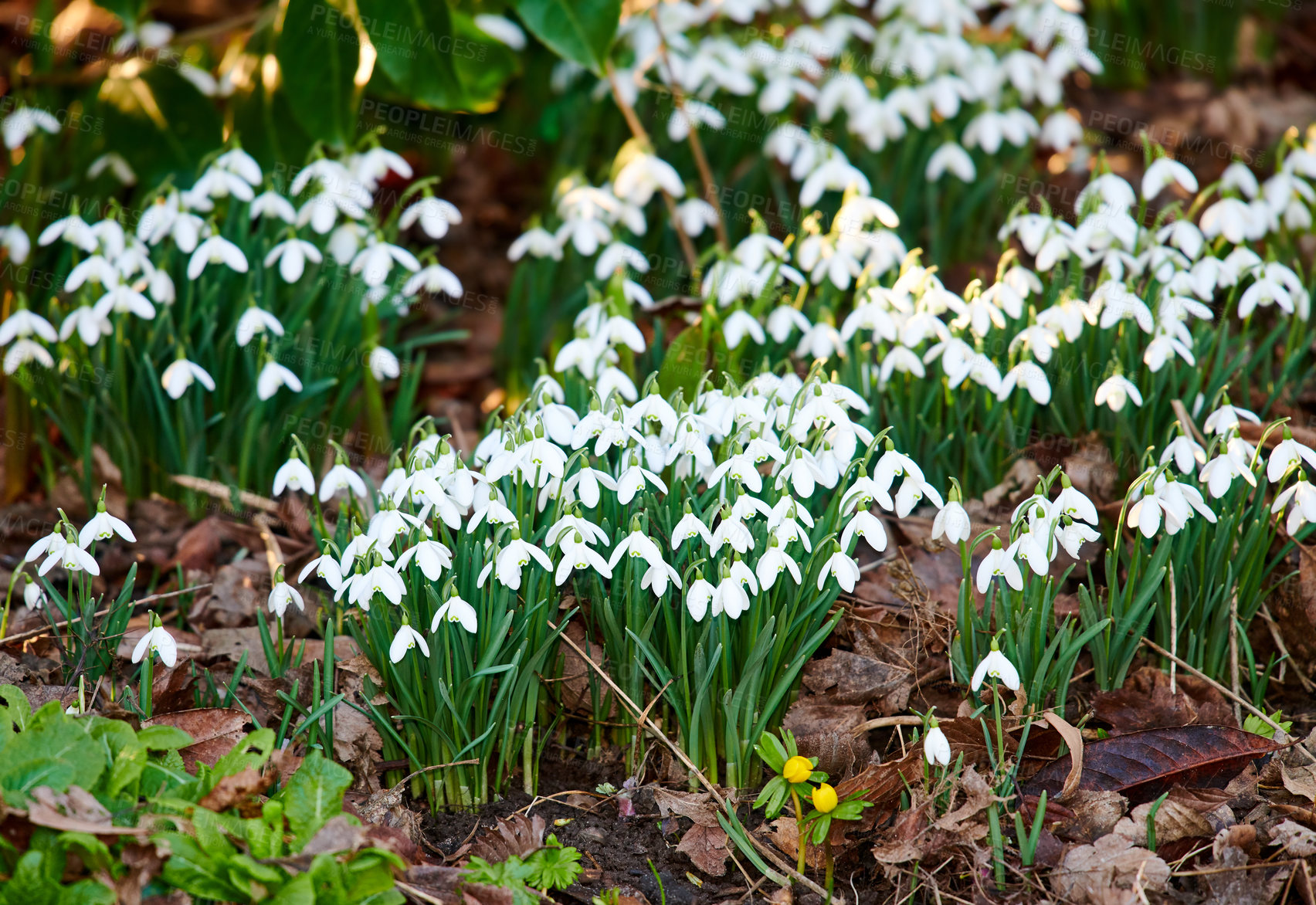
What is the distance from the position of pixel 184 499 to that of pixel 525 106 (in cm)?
192

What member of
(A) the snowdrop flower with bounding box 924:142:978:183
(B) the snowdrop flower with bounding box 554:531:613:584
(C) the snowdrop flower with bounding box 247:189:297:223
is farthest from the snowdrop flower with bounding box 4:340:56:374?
(A) the snowdrop flower with bounding box 924:142:978:183

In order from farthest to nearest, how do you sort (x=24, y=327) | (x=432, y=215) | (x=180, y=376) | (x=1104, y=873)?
(x=432, y=215), (x=24, y=327), (x=180, y=376), (x=1104, y=873)

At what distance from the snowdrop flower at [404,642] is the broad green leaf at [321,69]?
5.22 feet

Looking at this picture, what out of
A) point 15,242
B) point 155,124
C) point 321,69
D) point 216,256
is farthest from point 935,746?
point 155,124

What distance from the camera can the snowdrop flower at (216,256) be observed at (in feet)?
7.98

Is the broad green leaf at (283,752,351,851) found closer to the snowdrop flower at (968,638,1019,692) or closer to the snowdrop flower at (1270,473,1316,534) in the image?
the snowdrop flower at (968,638,1019,692)

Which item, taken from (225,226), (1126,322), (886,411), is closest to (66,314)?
(225,226)

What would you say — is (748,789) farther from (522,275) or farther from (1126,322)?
(522,275)

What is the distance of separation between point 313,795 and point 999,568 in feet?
3.63

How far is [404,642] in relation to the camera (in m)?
1.73

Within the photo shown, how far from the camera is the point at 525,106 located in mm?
3904

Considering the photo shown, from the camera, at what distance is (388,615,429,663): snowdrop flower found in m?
1.72

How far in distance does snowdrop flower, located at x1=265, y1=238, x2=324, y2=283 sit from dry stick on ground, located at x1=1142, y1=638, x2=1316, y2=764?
1.97 metres

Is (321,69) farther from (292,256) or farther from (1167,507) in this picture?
(1167,507)
